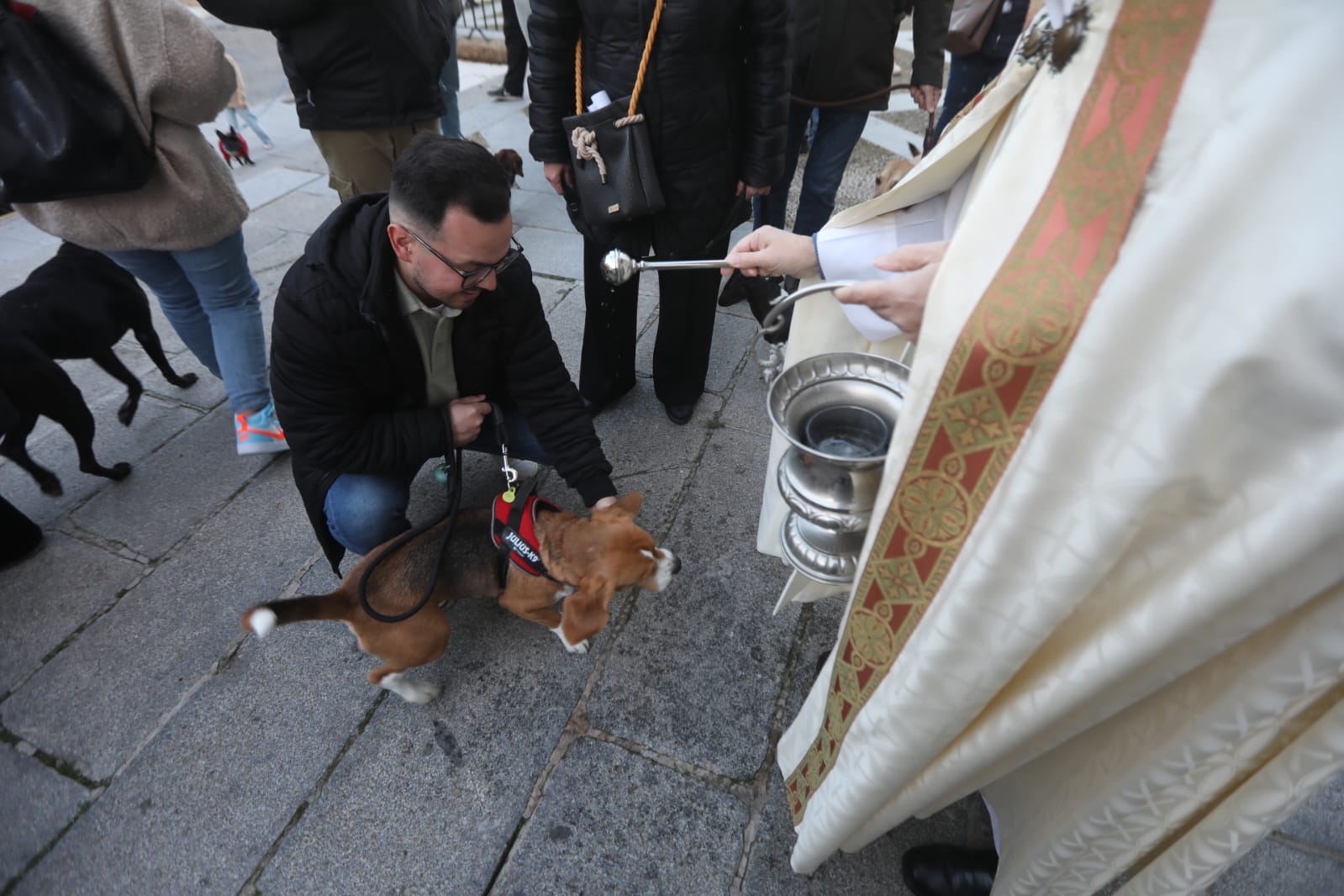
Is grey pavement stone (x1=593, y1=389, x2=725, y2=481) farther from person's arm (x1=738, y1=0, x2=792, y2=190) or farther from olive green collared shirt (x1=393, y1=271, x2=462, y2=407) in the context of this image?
person's arm (x1=738, y1=0, x2=792, y2=190)

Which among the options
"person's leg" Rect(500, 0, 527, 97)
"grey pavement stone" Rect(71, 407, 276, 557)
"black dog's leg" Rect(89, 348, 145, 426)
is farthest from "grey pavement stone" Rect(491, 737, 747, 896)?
"person's leg" Rect(500, 0, 527, 97)

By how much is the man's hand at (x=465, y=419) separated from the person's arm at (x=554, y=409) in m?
0.21

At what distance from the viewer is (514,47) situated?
23.8ft

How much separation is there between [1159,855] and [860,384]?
1044 millimetres

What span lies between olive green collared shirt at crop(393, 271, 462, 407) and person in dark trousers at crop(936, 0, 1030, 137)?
371cm

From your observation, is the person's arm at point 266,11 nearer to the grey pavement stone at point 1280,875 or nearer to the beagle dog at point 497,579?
the beagle dog at point 497,579

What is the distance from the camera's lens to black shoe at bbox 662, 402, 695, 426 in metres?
3.45

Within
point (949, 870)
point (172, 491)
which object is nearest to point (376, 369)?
point (172, 491)

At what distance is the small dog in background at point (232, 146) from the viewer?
5.81 meters

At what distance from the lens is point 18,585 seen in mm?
2643

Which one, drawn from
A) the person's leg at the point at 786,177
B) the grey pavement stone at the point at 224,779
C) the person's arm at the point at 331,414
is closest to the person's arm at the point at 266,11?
the person's arm at the point at 331,414

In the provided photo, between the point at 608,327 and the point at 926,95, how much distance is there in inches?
110

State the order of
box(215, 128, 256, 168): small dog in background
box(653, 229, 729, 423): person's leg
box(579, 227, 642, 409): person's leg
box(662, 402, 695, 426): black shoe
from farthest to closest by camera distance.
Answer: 1. box(215, 128, 256, 168): small dog in background
2. box(662, 402, 695, 426): black shoe
3. box(653, 229, 729, 423): person's leg
4. box(579, 227, 642, 409): person's leg

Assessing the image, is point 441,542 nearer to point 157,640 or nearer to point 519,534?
point 519,534
